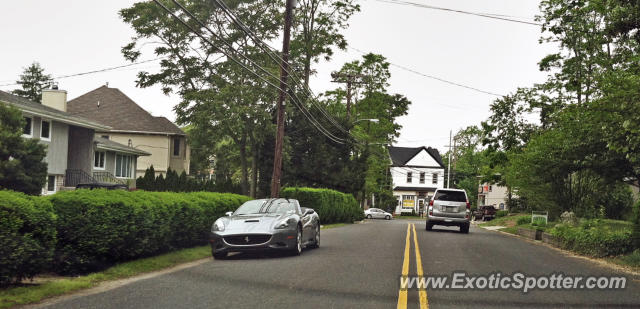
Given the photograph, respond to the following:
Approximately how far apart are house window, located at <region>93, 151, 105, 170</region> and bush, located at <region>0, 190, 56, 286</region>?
3475 centimetres

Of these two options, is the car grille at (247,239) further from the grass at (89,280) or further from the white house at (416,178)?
the white house at (416,178)

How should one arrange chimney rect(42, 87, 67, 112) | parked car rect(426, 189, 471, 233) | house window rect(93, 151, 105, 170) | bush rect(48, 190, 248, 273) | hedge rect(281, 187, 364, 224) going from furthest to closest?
house window rect(93, 151, 105, 170) → chimney rect(42, 87, 67, 112) → hedge rect(281, 187, 364, 224) → parked car rect(426, 189, 471, 233) → bush rect(48, 190, 248, 273)

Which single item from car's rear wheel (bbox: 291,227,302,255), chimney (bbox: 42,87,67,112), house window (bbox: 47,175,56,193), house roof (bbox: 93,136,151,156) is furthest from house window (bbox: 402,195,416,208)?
car's rear wheel (bbox: 291,227,302,255)

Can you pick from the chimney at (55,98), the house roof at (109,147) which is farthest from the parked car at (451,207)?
the chimney at (55,98)

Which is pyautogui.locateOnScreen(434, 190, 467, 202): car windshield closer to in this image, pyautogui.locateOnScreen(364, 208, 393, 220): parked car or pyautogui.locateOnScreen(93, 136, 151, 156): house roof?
pyautogui.locateOnScreen(93, 136, 151, 156): house roof

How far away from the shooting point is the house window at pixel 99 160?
42.5 meters

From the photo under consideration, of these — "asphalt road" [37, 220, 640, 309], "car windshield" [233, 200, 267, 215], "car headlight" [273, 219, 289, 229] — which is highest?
"car windshield" [233, 200, 267, 215]

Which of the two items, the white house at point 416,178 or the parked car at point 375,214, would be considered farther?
the white house at point 416,178

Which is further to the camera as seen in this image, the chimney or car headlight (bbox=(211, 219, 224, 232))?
the chimney

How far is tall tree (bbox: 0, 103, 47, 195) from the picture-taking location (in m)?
26.4

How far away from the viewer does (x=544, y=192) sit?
109ft

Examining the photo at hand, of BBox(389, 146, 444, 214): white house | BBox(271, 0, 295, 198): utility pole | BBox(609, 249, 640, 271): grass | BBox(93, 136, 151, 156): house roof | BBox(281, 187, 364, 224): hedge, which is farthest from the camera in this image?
BBox(389, 146, 444, 214): white house

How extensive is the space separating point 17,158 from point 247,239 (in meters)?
18.0

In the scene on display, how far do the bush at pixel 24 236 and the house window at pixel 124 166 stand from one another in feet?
125
